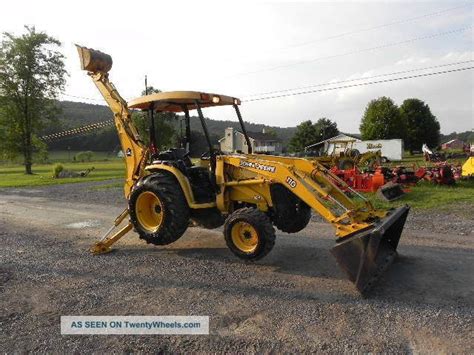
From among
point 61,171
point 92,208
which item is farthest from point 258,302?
point 61,171

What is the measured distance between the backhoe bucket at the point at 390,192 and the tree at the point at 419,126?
5157cm

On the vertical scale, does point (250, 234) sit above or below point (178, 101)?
below

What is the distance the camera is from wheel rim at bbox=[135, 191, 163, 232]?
6837 mm

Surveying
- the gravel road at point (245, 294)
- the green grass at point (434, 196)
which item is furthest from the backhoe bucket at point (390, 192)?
the gravel road at point (245, 294)

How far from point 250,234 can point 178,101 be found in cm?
263

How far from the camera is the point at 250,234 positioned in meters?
5.91

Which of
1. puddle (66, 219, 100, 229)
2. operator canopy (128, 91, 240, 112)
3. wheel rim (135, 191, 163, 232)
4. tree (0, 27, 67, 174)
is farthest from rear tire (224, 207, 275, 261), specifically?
tree (0, 27, 67, 174)

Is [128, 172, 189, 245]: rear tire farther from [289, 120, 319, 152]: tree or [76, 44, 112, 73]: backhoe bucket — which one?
[289, 120, 319, 152]: tree

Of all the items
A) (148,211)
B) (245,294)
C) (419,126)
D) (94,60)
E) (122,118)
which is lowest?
(245,294)

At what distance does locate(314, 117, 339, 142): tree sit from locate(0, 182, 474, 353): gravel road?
191ft

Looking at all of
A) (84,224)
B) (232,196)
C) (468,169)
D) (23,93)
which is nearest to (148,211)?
(232,196)

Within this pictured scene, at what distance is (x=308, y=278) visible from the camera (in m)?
5.58

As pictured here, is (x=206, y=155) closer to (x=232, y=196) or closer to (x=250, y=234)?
(x=232, y=196)

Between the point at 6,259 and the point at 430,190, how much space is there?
12.4 meters
